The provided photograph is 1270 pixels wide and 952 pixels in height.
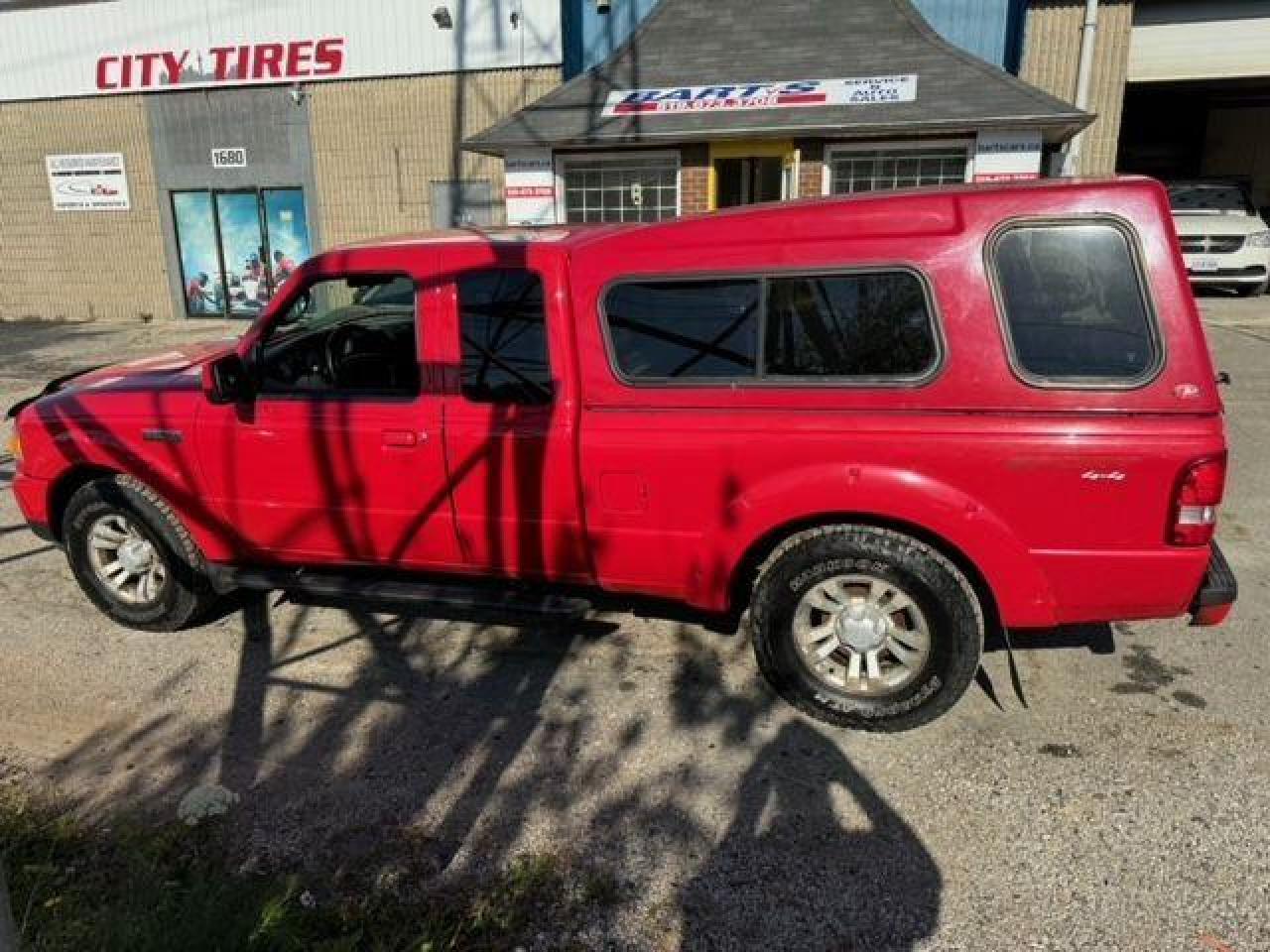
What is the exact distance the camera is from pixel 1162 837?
284 centimetres

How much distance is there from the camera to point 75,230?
57.0ft

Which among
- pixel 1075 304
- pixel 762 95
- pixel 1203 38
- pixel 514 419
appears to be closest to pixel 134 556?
pixel 514 419

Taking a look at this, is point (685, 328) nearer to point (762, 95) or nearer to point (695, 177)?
point (762, 95)

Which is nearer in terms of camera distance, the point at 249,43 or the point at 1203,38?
the point at 249,43

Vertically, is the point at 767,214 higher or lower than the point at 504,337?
higher

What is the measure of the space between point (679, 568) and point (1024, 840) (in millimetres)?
1490

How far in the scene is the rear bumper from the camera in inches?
126

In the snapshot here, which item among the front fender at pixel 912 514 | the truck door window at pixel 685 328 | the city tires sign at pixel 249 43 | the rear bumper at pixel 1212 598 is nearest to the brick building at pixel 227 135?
the city tires sign at pixel 249 43

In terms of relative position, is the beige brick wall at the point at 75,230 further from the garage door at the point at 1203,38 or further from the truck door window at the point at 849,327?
the garage door at the point at 1203,38

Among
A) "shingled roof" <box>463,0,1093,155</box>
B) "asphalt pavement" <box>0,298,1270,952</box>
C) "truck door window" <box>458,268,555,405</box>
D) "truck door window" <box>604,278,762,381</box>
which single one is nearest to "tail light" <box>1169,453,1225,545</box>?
"asphalt pavement" <box>0,298,1270,952</box>

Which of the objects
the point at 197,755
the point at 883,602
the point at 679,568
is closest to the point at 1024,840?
the point at 883,602

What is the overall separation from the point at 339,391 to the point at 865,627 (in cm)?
234

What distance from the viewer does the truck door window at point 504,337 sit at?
3590 mm

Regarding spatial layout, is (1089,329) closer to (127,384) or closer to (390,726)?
(390,726)
